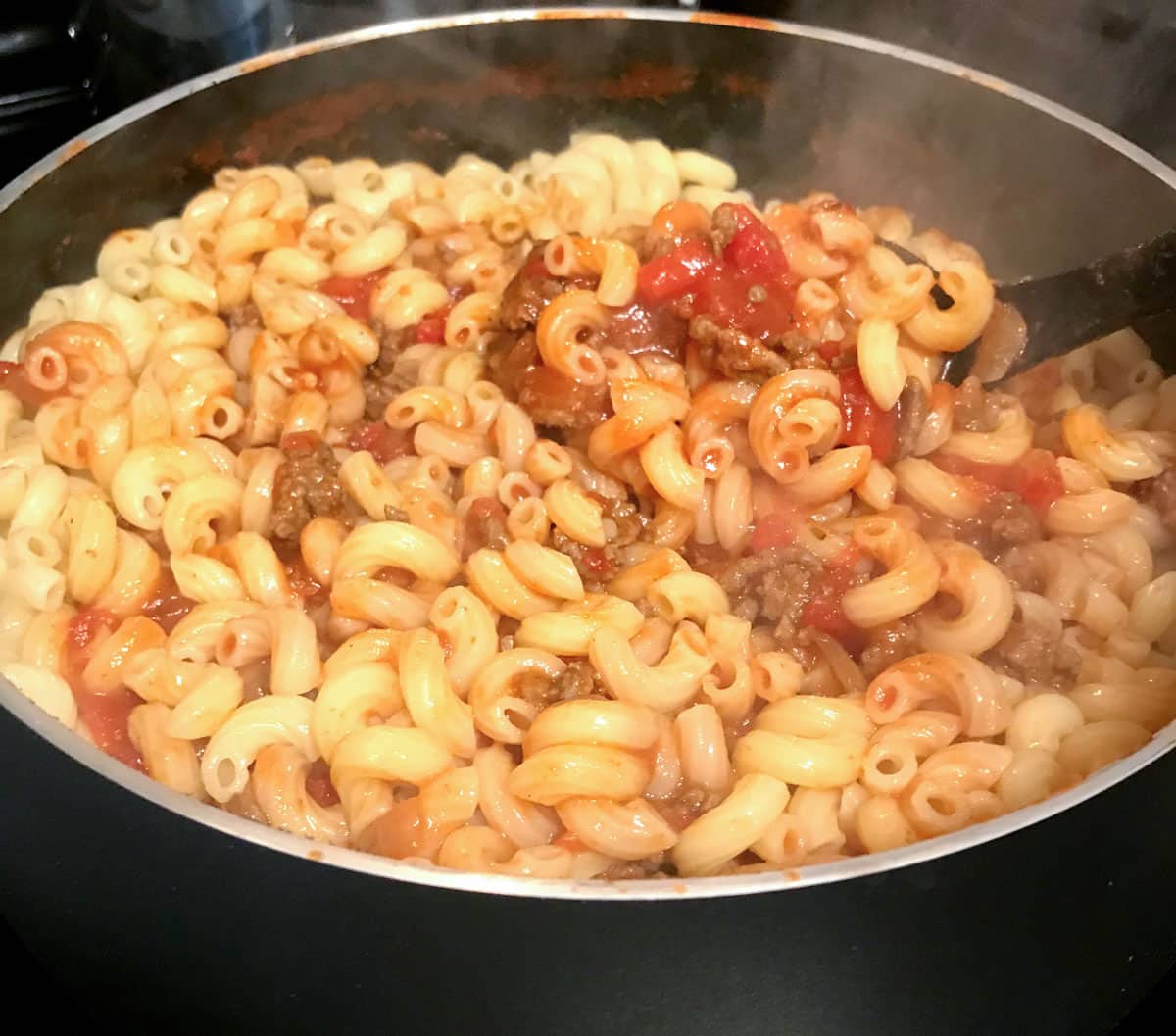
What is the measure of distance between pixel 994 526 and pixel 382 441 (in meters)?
1.23

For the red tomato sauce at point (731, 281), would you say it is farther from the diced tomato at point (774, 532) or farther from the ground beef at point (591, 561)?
the ground beef at point (591, 561)

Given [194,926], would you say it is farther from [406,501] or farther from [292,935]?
[406,501]

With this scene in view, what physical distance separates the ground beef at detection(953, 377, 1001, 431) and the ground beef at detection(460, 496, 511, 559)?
95 cm

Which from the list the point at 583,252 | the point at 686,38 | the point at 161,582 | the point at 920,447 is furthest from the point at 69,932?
the point at 686,38

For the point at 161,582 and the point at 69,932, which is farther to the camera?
the point at 161,582

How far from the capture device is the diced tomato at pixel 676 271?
7.69ft

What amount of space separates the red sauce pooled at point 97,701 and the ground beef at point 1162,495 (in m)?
1.88

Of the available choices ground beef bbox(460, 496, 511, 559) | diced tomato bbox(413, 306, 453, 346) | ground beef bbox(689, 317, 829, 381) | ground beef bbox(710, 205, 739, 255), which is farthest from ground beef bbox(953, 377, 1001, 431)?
diced tomato bbox(413, 306, 453, 346)

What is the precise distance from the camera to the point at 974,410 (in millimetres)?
2381

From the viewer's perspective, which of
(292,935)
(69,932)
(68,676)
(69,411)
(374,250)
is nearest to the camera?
(292,935)

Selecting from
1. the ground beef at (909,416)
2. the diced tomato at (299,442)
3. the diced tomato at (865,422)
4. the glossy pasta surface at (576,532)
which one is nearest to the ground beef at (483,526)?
the glossy pasta surface at (576,532)

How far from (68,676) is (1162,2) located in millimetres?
2738

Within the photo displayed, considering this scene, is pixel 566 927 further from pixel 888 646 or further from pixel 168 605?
pixel 168 605

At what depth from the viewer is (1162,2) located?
2.70 m
